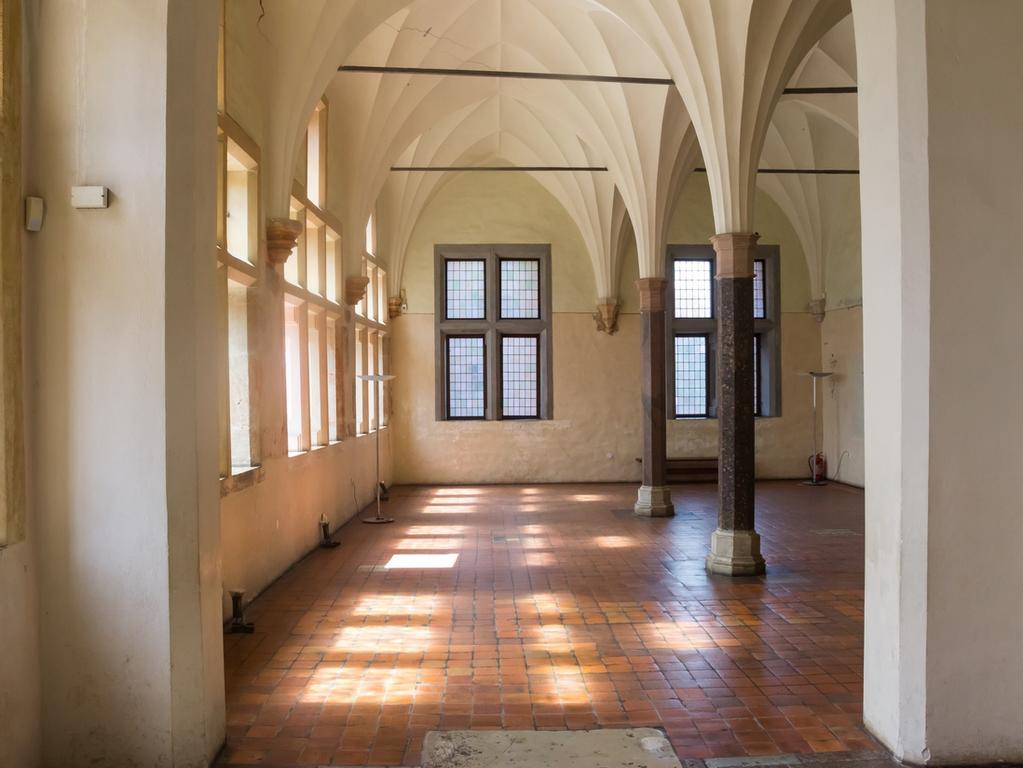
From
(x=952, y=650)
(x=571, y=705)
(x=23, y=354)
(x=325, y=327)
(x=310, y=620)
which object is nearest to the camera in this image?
(x=23, y=354)

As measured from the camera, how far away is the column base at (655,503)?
1270 centimetres

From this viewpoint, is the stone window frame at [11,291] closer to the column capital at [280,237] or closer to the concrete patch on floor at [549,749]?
the concrete patch on floor at [549,749]

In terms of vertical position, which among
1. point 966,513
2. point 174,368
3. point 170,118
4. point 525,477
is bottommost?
point 525,477

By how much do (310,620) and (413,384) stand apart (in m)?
11.0

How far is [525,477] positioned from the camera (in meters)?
17.8

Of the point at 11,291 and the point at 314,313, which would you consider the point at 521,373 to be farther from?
the point at 11,291

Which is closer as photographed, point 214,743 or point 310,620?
point 214,743

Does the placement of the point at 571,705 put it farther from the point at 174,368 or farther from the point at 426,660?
the point at 174,368

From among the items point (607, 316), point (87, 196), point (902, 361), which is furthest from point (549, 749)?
point (607, 316)

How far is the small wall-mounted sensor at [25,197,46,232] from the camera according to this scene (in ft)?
12.3

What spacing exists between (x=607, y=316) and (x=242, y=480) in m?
11.3

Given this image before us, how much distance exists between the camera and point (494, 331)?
58.5 feet

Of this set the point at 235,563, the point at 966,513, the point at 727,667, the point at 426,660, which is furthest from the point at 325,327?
the point at 966,513

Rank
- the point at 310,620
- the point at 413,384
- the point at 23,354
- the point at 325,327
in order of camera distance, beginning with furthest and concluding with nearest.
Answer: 1. the point at 413,384
2. the point at 325,327
3. the point at 310,620
4. the point at 23,354
